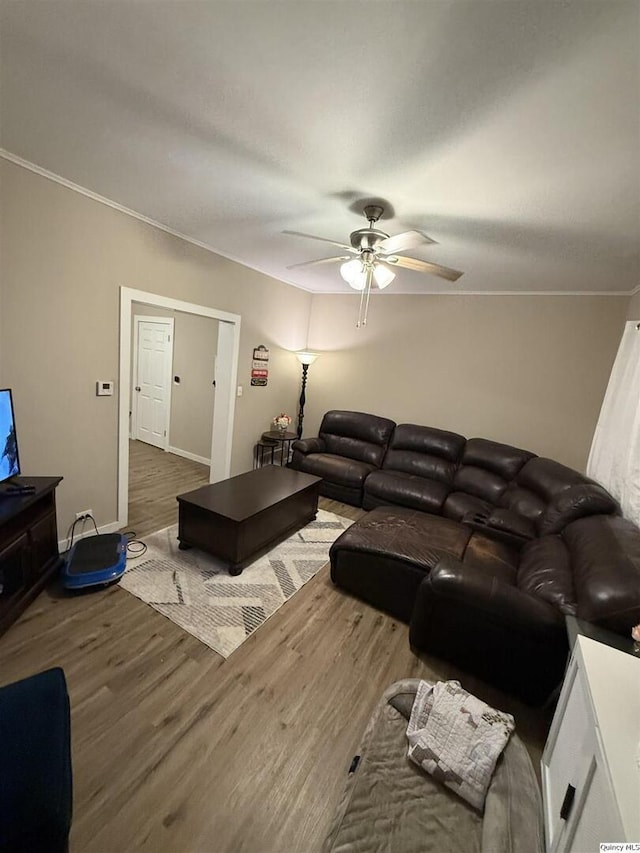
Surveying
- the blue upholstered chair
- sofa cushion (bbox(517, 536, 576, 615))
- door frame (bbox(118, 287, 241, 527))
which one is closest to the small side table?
door frame (bbox(118, 287, 241, 527))

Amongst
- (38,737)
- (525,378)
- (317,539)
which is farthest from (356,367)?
(38,737)

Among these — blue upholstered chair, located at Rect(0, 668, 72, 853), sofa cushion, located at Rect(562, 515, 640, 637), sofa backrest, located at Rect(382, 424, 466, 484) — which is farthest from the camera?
sofa backrest, located at Rect(382, 424, 466, 484)

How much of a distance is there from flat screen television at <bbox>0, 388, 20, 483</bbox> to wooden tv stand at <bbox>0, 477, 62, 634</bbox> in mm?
139

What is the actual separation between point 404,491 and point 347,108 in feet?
10.3

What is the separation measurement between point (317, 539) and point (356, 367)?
8.52ft

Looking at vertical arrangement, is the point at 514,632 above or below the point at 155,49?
below

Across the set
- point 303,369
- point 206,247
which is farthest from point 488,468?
point 206,247

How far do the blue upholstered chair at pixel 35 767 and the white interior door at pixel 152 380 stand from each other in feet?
15.0

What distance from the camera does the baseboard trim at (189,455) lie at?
16.1 feet

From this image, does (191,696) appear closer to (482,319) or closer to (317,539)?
(317,539)

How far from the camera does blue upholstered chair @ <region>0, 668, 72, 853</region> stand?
0.74 meters

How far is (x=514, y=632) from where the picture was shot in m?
1.64

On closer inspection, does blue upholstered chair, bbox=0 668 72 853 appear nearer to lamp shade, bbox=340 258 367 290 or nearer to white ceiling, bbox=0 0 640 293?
white ceiling, bbox=0 0 640 293

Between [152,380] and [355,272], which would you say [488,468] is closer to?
[355,272]
